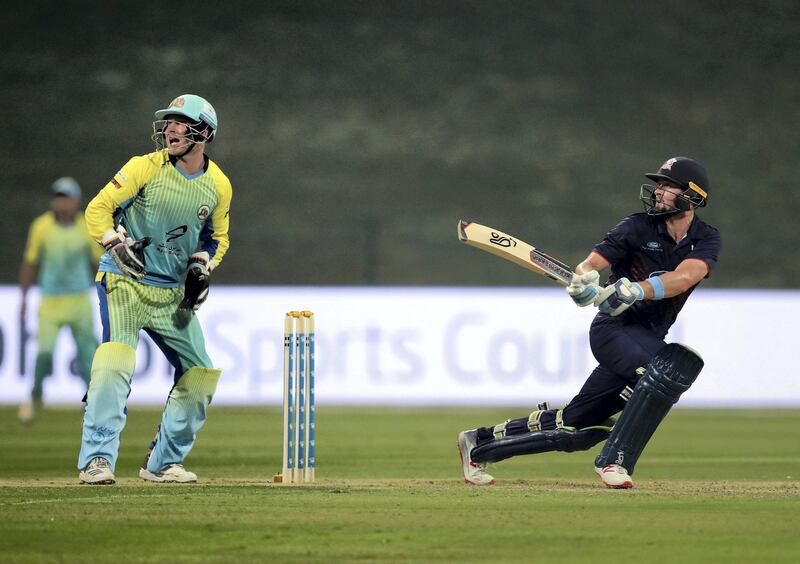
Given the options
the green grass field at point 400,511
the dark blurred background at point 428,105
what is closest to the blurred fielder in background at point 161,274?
the green grass field at point 400,511

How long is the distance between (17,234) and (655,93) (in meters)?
9.83

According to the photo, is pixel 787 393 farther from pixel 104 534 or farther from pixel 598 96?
pixel 104 534

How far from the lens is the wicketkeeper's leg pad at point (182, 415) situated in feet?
24.2

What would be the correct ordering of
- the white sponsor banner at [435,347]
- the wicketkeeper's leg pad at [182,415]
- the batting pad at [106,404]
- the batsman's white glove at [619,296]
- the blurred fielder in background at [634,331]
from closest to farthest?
1. the batsman's white glove at [619,296]
2. the blurred fielder in background at [634,331]
3. the batting pad at [106,404]
4. the wicketkeeper's leg pad at [182,415]
5. the white sponsor banner at [435,347]

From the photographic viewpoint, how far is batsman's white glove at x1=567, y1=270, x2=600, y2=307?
6758 millimetres

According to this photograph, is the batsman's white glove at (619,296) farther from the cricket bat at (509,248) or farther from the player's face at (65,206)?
the player's face at (65,206)

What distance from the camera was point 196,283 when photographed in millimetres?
7246

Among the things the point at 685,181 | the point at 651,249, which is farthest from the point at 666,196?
the point at 651,249

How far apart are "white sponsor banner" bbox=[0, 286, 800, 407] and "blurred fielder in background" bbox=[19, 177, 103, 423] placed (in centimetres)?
134

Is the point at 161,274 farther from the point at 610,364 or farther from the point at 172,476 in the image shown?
the point at 610,364

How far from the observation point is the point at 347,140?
21.1 meters

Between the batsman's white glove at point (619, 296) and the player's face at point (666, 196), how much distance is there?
1.58ft

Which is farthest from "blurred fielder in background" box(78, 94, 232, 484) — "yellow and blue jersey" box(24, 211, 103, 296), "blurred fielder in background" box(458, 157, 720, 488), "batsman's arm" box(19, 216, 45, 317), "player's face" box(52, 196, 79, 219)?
"batsman's arm" box(19, 216, 45, 317)

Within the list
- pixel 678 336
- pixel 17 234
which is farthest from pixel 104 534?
pixel 17 234
